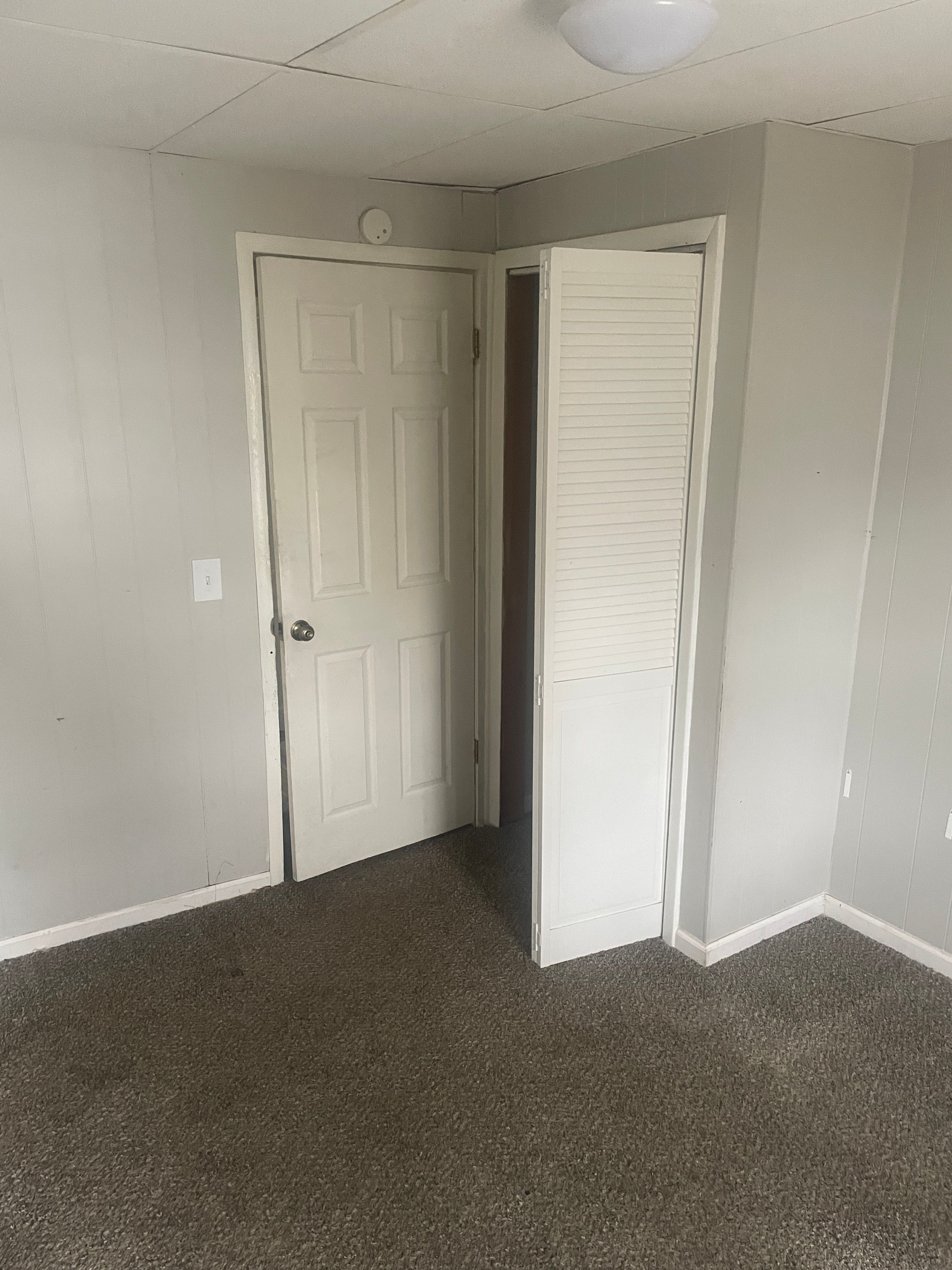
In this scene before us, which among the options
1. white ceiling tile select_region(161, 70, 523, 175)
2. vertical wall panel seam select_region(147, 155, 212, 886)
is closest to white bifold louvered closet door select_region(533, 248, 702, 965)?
white ceiling tile select_region(161, 70, 523, 175)

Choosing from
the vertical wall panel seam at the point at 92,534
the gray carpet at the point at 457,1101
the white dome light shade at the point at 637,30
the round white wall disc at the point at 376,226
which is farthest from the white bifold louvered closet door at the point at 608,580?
the vertical wall panel seam at the point at 92,534

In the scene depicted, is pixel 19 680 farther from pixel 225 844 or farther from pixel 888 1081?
pixel 888 1081

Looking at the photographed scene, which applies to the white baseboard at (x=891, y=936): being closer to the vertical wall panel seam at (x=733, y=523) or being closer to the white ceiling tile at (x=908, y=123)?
the vertical wall panel seam at (x=733, y=523)

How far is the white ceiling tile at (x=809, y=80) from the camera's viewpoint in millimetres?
1476

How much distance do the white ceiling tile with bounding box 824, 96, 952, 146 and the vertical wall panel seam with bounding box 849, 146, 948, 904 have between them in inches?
4.5

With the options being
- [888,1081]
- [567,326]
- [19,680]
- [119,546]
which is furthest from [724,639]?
[19,680]

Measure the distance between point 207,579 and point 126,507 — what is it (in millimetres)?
306

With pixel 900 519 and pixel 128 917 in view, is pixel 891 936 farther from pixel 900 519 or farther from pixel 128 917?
pixel 128 917

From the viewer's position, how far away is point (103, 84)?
178cm

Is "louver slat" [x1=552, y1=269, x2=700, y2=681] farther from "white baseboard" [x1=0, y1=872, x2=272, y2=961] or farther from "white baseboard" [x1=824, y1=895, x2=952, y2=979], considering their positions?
"white baseboard" [x1=0, y1=872, x2=272, y2=961]

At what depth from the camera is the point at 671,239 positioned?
7.59 feet

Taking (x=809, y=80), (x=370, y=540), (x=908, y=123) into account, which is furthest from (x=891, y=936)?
(x=809, y=80)

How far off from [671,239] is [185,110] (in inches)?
46.4

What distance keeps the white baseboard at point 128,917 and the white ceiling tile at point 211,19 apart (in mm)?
2307
